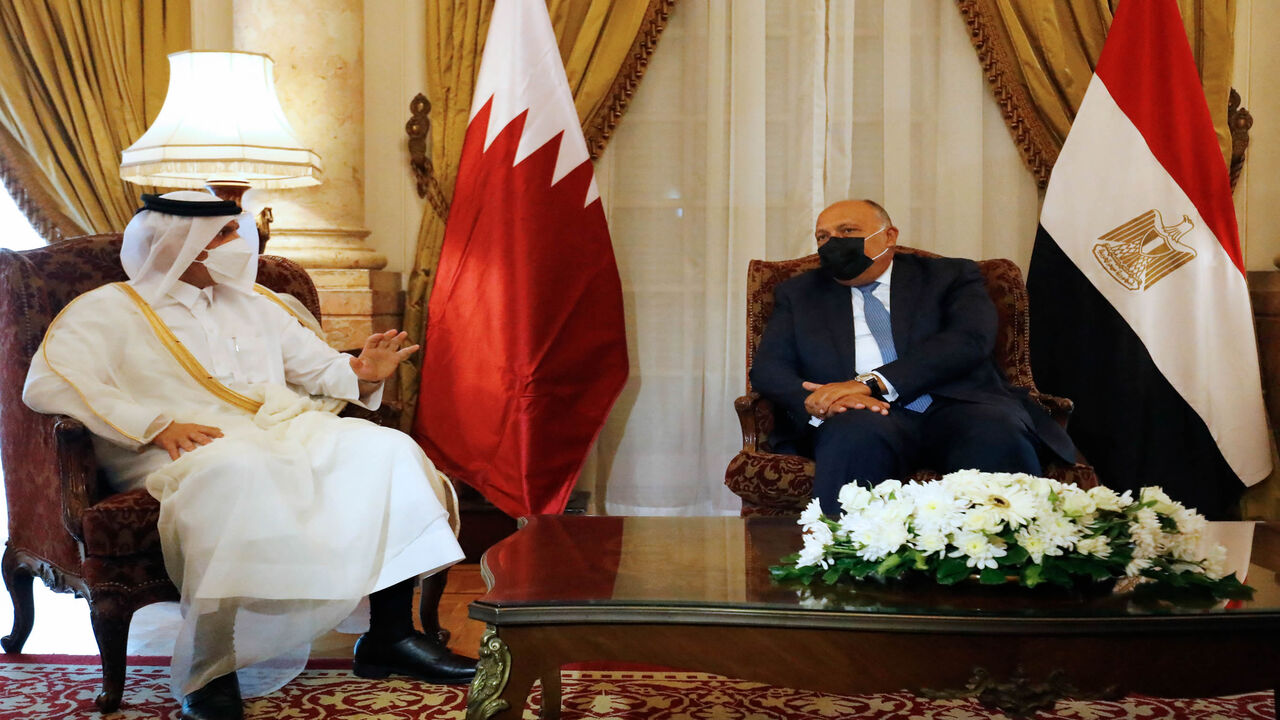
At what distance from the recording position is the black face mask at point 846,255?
10.6 ft

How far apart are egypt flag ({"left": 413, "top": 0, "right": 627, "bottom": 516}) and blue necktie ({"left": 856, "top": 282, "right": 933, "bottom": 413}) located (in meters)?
0.98

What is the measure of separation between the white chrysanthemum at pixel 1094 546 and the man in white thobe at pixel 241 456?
4.24ft

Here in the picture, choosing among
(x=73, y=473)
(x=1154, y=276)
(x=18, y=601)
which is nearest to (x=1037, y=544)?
(x=73, y=473)

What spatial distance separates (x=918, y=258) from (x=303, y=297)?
5.93 ft

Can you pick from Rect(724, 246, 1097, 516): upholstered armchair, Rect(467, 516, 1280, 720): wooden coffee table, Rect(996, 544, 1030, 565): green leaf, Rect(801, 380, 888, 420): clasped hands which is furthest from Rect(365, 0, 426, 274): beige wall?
Rect(996, 544, 1030, 565): green leaf

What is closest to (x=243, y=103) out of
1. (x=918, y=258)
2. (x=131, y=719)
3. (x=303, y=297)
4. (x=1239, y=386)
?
(x=303, y=297)

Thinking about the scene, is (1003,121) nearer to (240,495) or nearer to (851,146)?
(851,146)

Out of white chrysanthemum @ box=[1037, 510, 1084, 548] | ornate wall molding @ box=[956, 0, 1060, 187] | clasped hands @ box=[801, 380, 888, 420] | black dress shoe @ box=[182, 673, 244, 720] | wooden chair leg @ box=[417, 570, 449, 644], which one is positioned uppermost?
ornate wall molding @ box=[956, 0, 1060, 187]

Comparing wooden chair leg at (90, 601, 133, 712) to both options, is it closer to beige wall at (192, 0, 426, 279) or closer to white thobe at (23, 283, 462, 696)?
white thobe at (23, 283, 462, 696)

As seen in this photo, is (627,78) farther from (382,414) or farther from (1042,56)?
(382,414)

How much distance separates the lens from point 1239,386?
3.66 meters

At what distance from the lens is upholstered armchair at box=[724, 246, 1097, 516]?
9.77ft

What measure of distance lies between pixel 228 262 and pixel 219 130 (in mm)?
746

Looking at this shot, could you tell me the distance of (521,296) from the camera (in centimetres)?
379
